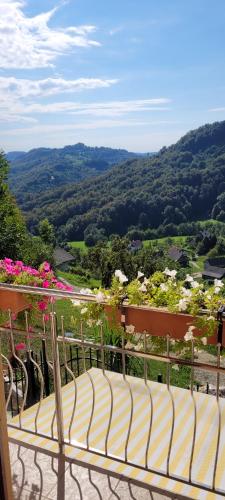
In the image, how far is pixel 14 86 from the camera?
6.91 metres

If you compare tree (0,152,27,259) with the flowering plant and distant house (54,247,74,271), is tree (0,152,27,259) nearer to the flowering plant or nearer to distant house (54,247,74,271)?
the flowering plant

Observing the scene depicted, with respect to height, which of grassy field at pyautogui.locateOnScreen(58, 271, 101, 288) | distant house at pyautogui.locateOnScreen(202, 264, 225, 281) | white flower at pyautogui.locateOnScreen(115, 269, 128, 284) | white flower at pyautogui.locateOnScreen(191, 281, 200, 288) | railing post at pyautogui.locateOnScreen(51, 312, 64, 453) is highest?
white flower at pyautogui.locateOnScreen(115, 269, 128, 284)

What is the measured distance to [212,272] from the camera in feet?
201

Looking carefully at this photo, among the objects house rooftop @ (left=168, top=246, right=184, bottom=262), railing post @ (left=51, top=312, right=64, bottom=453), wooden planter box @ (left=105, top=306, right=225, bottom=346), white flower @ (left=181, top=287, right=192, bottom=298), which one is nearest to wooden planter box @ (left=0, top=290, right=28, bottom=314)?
railing post @ (left=51, top=312, right=64, bottom=453)

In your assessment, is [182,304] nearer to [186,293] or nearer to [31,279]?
[186,293]

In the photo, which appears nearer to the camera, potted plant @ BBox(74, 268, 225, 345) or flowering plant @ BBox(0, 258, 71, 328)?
potted plant @ BBox(74, 268, 225, 345)

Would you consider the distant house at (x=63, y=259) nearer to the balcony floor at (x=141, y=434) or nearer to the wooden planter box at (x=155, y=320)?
the balcony floor at (x=141, y=434)

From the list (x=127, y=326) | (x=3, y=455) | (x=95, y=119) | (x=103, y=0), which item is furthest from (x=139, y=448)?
(x=95, y=119)

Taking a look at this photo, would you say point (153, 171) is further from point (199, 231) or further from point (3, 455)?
point (3, 455)

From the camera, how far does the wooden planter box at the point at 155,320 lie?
7.43 ft

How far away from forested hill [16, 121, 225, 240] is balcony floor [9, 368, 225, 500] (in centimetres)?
7079

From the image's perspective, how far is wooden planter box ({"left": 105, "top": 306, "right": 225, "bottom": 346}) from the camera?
89.2 inches

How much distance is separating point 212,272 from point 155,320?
6078 centimetres

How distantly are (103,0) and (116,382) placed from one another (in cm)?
514
